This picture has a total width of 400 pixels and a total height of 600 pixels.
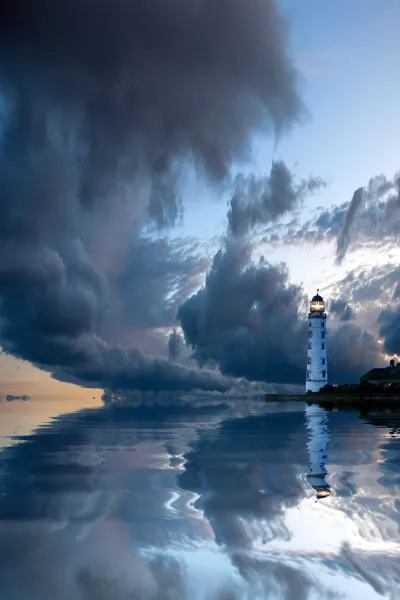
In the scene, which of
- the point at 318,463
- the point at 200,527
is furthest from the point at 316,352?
the point at 200,527

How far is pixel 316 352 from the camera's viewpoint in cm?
13300

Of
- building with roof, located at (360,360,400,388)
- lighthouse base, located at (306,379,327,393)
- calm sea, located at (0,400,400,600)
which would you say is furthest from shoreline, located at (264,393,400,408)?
calm sea, located at (0,400,400,600)

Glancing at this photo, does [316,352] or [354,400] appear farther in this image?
[316,352]

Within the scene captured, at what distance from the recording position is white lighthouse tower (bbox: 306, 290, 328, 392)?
132 metres

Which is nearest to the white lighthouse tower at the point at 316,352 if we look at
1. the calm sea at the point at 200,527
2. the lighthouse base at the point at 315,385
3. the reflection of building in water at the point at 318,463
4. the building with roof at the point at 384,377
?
the lighthouse base at the point at 315,385

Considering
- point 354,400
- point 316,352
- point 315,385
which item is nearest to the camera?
point 354,400

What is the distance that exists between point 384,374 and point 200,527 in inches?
5165

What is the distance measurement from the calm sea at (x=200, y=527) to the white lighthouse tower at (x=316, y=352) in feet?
343

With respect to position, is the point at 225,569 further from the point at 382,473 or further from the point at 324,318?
the point at 324,318

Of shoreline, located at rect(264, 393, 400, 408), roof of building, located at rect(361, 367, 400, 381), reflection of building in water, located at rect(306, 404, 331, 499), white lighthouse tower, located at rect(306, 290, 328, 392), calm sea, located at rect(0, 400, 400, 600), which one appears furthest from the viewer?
roof of building, located at rect(361, 367, 400, 381)

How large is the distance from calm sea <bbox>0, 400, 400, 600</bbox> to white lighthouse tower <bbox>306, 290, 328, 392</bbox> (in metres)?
105

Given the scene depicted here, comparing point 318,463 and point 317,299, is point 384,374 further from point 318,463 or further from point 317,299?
point 318,463

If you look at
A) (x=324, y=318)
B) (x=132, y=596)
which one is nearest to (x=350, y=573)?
(x=132, y=596)

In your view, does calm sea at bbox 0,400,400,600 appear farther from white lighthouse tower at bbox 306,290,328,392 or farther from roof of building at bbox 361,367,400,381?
roof of building at bbox 361,367,400,381
